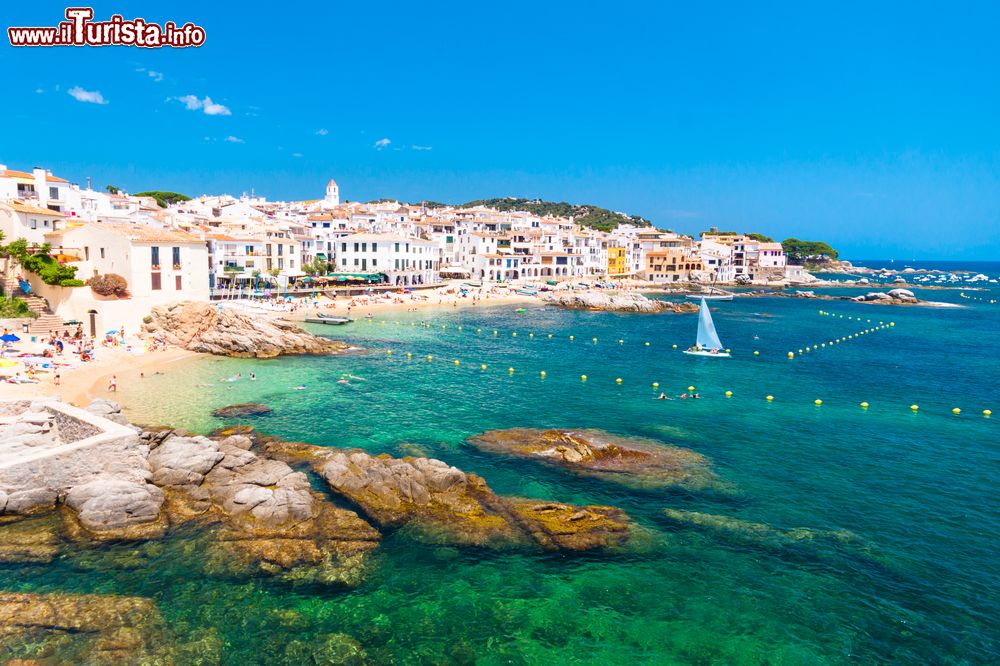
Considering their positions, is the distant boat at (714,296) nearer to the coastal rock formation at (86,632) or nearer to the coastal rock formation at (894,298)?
the coastal rock formation at (894,298)

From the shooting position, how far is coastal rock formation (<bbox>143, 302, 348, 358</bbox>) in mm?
46747

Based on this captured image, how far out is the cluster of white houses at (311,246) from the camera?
1953 inches

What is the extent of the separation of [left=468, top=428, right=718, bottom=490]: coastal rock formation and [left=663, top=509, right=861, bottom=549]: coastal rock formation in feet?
8.30

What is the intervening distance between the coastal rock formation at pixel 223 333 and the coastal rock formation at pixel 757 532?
3578 cm

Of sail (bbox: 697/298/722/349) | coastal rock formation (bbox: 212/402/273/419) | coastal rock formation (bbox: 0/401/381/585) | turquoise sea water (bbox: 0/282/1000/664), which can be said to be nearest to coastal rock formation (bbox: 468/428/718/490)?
turquoise sea water (bbox: 0/282/1000/664)

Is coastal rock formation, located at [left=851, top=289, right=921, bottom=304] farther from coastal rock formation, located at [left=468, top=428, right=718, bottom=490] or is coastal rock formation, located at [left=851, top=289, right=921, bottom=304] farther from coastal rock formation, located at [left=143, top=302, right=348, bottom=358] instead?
coastal rock formation, located at [left=468, top=428, right=718, bottom=490]

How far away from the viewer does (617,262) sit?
138 meters

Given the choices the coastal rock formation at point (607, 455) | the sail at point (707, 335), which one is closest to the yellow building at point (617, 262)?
the sail at point (707, 335)

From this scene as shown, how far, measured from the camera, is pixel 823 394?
40031mm

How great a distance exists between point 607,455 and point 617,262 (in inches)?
4585

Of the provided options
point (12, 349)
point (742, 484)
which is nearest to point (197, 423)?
point (12, 349)

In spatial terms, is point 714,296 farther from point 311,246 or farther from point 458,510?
point 458,510

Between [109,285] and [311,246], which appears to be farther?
[311,246]

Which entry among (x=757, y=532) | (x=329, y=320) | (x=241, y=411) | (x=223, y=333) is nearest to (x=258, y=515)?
(x=241, y=411)
